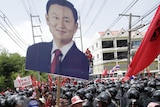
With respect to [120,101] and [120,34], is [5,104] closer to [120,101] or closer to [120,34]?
[120,101]

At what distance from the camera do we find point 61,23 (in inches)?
166

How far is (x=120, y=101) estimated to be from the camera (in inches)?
370

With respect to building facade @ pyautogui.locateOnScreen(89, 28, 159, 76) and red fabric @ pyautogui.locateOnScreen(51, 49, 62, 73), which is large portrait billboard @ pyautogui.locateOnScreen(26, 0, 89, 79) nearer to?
red fabric @ pyautogui.locateOnScreen(51, 49, 62, 73)

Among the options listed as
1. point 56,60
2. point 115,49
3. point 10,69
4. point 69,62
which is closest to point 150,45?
point 69,62

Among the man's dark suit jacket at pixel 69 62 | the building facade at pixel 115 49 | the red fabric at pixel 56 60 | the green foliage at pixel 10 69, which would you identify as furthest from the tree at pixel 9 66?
the red fabric at pixel 56 60

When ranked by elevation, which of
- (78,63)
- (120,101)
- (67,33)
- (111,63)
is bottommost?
(120,101)

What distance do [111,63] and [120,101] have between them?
48.0 m

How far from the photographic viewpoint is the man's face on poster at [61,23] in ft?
13.8

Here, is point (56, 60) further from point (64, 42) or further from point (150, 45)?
point (150, 45)

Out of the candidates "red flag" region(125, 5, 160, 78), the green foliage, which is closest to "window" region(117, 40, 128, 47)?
the green foliage

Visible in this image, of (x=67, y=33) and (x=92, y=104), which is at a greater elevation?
(x=67, y=33)

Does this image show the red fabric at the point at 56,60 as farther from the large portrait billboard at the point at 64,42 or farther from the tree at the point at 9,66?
the tree at the point at 9,66

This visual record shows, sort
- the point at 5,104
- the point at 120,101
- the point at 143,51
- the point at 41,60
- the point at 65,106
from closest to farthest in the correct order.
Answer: the point at 143,51
the point at 41,60
the point at 65,106
the point at 5,104
the point at 120,101

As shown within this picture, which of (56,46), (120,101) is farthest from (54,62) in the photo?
(120,101)
